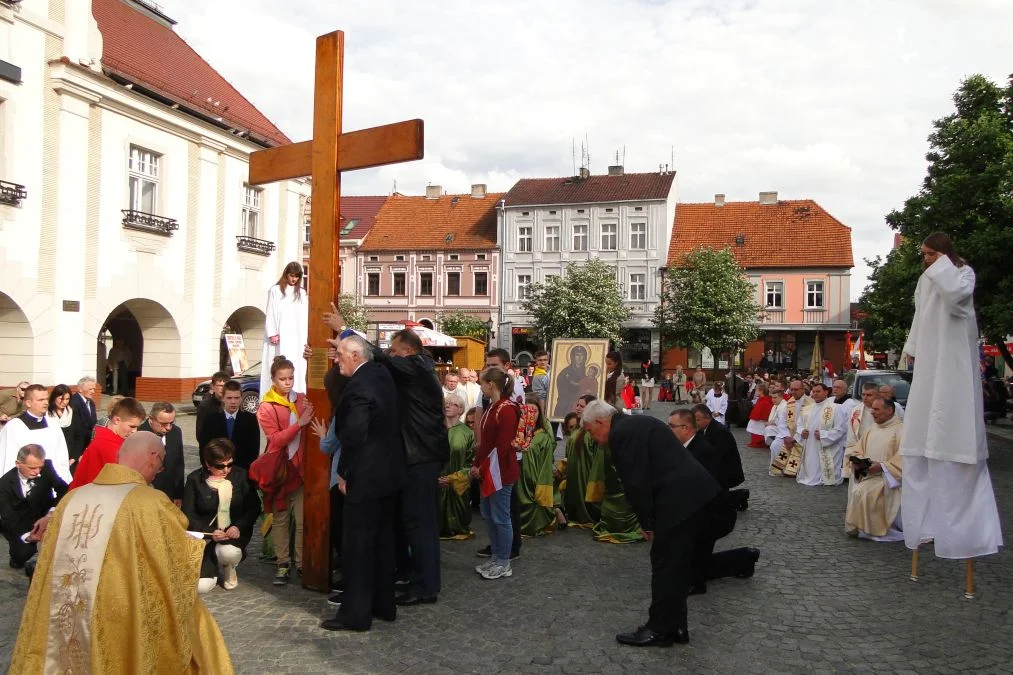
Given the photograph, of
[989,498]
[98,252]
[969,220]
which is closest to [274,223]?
[98,252]

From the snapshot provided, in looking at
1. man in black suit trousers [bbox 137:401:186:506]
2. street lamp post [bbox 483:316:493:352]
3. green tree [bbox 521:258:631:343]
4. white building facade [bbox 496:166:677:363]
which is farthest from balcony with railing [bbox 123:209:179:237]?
white building facade [bbox 496:166:677:363]

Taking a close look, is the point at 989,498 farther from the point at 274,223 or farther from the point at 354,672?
the point at 274,223

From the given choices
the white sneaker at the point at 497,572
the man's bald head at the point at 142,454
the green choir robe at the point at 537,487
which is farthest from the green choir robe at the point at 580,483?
the man's bald head at the point at 142,454

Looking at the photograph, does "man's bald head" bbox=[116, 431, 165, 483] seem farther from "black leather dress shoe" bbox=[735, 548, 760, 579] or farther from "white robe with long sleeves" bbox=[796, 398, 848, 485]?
"white robe with long sleeves" bbox=[796, 398, 848, 485]

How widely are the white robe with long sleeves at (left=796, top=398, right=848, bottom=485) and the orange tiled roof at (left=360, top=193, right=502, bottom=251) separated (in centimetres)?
3830

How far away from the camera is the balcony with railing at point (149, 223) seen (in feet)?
65.3

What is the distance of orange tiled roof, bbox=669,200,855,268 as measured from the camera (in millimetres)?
45281

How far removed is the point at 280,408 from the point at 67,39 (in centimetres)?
1551

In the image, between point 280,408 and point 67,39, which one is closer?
point 280,408

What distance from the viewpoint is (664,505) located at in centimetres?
505

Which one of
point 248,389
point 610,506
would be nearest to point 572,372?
point 610,506

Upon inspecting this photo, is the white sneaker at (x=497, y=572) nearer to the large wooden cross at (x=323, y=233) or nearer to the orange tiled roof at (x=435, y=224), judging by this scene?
the large wooden cross at (x=323, y=233)

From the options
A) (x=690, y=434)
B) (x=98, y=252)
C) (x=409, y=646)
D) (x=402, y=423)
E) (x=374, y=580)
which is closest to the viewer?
(x=409, y=646)

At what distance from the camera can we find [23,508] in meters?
6.43
